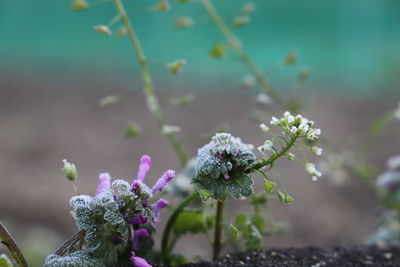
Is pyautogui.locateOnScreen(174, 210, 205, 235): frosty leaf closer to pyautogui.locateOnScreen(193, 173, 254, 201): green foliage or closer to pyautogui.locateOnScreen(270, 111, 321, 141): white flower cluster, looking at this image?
pyautogui.locateOnScreen(193, 173, 254, 201): green foliage

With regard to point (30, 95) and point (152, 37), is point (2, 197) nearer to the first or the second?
point (30, 95)

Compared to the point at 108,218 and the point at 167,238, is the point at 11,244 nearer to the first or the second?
the point at 108,218

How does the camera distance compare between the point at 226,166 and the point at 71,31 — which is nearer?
the point at 226,166

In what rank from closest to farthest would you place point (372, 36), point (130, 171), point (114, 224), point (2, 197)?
1. point (114, 224)
2. point (2, 197)
3. point (130, 171)
4. point (372, 36)

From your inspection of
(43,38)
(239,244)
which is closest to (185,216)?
(239,244)

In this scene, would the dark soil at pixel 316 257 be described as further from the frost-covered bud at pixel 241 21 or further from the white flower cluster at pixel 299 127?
the frost-covered bud at pixel 241 21

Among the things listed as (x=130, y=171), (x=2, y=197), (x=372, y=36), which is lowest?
(x=2, y=197)
